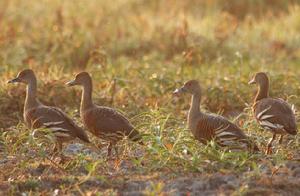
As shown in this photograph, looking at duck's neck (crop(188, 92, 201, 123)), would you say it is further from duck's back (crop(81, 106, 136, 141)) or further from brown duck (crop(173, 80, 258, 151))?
duck's back (crop(81, 106, 136, 141))

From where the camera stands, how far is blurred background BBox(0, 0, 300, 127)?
37.0 feet

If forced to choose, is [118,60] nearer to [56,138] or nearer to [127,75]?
[127,75]

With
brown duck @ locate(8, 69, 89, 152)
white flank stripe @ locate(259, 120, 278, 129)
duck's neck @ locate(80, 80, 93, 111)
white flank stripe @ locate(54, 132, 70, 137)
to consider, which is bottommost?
white flank stripe @ locate(259, 120, 278, 129)

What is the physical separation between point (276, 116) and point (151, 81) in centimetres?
318

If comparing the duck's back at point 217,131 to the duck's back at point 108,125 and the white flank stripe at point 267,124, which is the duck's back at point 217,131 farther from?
the duck's back at point 108,125

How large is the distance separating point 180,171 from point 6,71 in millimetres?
4487

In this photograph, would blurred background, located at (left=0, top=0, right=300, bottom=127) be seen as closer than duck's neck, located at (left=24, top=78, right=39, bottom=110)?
No

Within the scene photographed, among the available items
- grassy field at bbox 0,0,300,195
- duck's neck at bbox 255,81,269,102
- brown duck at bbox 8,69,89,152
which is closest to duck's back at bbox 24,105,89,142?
brown duck at bbox 8,69,89,152

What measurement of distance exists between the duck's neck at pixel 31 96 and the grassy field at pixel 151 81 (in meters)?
0.23

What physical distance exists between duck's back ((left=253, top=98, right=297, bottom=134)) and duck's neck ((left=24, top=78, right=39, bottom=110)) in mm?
2209

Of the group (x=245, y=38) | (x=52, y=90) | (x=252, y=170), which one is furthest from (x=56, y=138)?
(x=245, y=38)

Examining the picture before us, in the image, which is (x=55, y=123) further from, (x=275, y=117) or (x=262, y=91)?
(x=262, y=91)

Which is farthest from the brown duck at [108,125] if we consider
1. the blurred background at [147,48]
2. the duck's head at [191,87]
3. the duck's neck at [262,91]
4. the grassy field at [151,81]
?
the blurred background at [147,48]

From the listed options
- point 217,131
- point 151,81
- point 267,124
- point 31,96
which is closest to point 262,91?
point 267,124
